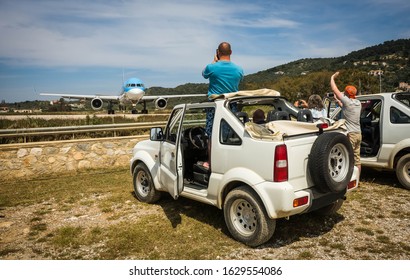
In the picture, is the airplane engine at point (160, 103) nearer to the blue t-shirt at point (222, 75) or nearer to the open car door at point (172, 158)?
the open car door at point (172, 158)

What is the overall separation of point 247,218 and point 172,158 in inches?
61.1

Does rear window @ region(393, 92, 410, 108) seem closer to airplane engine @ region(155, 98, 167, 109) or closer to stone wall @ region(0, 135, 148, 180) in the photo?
stone wall @ region(0, 135, 148, 180)

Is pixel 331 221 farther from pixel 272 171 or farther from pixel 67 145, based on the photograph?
pixel 67 145

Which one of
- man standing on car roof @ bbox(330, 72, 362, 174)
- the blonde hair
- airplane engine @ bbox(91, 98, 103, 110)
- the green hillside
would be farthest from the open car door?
the green hillside

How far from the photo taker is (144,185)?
6.15m

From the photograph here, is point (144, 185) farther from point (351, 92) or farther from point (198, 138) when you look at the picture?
point (351, 92)

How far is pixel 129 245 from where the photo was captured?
4.23 metres

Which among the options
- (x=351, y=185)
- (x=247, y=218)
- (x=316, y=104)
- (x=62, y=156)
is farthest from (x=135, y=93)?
(x=351, y=185)

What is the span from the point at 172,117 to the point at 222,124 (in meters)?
1.47

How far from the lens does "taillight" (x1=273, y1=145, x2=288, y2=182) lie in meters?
3.51

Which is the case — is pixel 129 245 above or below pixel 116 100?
below

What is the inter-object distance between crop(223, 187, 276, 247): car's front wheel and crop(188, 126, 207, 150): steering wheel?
1401mm

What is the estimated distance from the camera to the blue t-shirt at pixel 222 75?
523 centimetres
